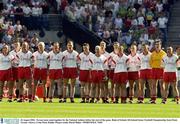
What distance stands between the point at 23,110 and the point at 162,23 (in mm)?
20471

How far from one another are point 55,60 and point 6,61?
6.47ft

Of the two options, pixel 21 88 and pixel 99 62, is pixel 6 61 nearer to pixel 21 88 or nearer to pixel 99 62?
pixel 21 88

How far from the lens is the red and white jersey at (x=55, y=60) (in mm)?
32031

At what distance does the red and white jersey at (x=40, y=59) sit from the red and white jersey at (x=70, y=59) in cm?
73

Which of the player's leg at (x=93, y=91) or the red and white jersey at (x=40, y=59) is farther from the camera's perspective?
the player's leg at (x=93, y=91)

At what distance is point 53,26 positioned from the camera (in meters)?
43.8

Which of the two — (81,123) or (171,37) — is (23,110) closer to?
(81,123)

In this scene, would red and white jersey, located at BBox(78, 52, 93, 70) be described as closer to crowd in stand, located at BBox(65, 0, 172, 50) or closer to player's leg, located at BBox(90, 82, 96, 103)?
player's leg, located at BBox(90, 82, 96, 103)

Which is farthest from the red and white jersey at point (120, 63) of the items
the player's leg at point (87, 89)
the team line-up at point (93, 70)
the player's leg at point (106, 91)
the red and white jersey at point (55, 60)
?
the red and white jersey at point (55, 60)

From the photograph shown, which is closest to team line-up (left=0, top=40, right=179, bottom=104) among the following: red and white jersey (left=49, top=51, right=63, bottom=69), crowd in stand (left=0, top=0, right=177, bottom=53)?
red and white jersey (left=49, top=51, right=63, bottom=69)

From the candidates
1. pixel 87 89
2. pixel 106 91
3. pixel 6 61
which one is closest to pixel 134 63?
pixel 106 91

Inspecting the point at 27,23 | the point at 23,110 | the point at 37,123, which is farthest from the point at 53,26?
the point at 37,123

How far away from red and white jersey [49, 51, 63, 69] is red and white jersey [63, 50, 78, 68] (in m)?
0.17

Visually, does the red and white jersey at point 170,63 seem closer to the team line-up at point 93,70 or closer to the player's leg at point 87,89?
the team line-up at point 93,70
